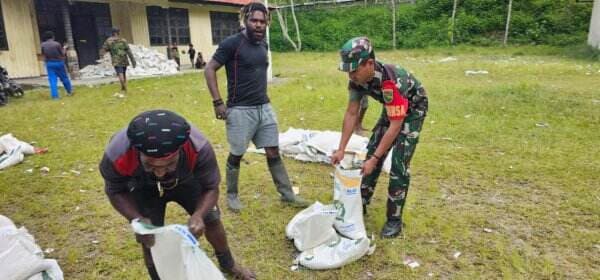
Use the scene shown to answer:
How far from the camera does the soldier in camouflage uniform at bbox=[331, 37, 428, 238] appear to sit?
2.50 m

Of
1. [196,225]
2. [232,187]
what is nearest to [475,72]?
[232,187]

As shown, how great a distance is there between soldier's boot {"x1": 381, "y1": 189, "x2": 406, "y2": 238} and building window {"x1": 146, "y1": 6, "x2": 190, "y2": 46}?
1484cm

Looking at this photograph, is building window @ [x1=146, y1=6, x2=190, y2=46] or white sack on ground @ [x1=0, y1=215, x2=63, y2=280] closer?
white sack on ground @ [x1=0, y1=215, x2=63, y2=280]

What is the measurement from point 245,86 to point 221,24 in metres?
16.6

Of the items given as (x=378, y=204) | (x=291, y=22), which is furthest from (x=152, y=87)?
(x=291, y=22)

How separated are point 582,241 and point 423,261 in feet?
3.92

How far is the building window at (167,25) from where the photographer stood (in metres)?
15.7

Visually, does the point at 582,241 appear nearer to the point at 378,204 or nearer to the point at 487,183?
the point at 487,183

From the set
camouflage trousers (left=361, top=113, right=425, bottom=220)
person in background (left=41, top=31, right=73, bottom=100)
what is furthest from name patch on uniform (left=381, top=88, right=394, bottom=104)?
person in background (left=41, top=31, right=73, bottom=100)

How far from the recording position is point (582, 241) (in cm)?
290

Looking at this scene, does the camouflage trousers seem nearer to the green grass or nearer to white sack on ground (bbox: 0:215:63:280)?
the green grass

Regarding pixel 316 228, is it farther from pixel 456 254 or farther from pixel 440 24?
pixel 440 24

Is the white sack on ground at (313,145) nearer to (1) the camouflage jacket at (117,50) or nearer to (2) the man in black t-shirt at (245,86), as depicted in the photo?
(2) the man in black t-shirt at (245,86)

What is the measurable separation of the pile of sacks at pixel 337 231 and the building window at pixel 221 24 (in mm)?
16421
